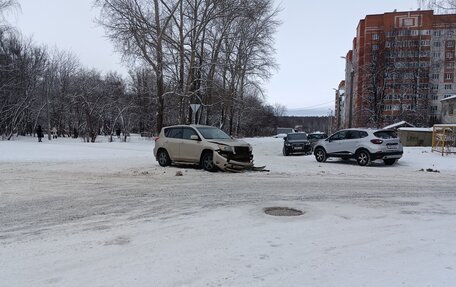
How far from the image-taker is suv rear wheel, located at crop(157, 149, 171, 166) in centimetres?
1557

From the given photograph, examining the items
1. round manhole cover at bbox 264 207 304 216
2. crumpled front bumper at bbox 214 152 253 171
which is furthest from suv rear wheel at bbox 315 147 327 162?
round manhole cover at bbox 264 207 304 216

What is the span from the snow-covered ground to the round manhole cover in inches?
7.5

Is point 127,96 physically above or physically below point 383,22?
below

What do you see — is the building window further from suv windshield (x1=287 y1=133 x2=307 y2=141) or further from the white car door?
the white car door

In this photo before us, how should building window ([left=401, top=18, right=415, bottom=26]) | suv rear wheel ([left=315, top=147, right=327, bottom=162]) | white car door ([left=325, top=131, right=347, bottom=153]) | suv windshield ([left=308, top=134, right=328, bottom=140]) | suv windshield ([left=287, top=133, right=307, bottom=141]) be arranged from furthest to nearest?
1. building window ([left=401, top=18, right=415, bottom=26])
2. suv windshield ([left=308, top=134, right=328, bottom=140])
3. suv windshield ([left=287, top=133, right=307, bottom=141])
4. suv rear wheel ([left=315, top=147, right=327, bottom=162])
5. white car door ([left=325, top=131, right=347, bottom=153])

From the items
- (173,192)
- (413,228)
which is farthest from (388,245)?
(173,192)

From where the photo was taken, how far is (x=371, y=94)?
180ft

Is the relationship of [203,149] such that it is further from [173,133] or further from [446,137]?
[446,137]

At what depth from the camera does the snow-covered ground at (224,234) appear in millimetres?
4133

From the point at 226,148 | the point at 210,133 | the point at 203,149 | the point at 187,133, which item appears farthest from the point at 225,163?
the point at 187,133

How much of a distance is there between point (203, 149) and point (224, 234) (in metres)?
8.58

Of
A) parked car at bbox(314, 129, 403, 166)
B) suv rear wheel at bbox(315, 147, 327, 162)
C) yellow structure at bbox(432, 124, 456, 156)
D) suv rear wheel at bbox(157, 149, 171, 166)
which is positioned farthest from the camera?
yellow structure at bbox(432, 124, 456, 156)

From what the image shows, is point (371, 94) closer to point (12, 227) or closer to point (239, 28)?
point (239, 28)

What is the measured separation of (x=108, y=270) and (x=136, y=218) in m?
2.43
